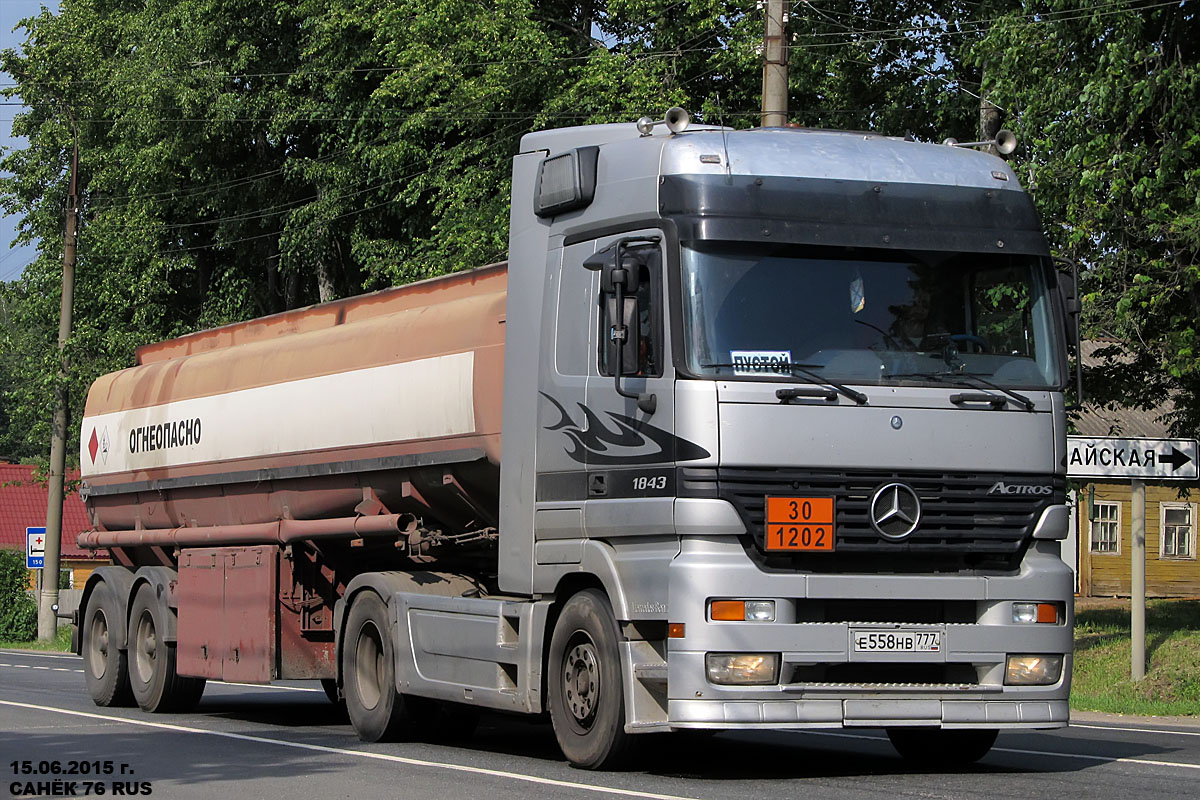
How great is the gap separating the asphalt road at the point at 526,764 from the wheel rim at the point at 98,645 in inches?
83.6

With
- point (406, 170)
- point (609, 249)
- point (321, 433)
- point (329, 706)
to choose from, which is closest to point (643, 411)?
point (609, 249)

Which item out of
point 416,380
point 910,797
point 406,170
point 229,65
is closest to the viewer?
point 910,797

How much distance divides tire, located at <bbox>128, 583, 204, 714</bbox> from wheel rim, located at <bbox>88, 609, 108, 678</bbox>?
647mm

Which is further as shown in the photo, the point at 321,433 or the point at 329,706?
the point at 329,706

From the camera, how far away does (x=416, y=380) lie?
13.6m

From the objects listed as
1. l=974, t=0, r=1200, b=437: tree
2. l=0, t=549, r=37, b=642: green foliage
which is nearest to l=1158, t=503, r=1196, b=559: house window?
l=974, t=0, r=1200, b=437: tree

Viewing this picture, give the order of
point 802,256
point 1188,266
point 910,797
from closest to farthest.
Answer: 1. point 910,797
2. point 802,256
3. point 1188,266

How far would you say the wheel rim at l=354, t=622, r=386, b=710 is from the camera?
549 inches

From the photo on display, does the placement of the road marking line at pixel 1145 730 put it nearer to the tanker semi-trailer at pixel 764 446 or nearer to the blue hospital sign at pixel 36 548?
the tanker semi-trailer at pixel 764 446

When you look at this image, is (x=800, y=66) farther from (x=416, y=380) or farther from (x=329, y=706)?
(x=416, y=380)

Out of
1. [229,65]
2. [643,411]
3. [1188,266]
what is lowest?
[643,411]

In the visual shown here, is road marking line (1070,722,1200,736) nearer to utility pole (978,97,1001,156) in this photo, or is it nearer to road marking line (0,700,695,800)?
road marking line (0,700,695,800)

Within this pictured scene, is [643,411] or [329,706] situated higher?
[643,411]

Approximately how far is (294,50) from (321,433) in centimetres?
3087
